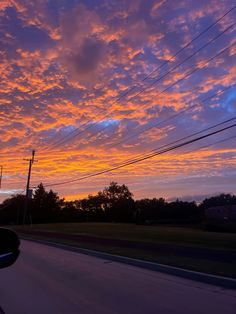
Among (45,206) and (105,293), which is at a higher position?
(45,206)

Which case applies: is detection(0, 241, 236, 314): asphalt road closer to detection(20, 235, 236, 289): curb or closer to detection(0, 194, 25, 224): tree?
detection(20, 235, 236, 289): curb

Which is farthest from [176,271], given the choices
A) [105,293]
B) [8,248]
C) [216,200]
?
[216,200]

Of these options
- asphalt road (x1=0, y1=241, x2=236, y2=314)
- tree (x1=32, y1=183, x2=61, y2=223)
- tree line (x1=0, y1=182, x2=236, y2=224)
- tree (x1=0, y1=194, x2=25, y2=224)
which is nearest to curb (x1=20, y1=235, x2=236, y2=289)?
asphalt road (x1=0, y1=241, x2=236, y2=314)

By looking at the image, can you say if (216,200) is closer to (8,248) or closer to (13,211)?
(13,211)

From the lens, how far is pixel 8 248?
9.05 ft

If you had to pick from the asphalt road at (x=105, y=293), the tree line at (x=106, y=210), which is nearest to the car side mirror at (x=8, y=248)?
the asphalt road at (x=105, y=293)

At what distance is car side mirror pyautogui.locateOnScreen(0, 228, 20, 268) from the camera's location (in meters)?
2.70

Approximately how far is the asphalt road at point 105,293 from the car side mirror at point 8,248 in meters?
6.31

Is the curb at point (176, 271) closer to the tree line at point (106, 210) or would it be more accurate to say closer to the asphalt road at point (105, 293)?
the asphalt road at point (105, 293)

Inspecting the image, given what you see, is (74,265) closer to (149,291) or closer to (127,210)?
(149,291)

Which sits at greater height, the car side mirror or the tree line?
the tree line

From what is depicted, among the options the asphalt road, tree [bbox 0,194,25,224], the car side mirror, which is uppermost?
Answer: tree [bbox 0,194,25,224]

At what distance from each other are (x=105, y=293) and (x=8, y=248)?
29.3 feet

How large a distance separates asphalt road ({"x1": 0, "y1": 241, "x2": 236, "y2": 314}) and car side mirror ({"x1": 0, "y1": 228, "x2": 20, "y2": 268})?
631 centimetres
